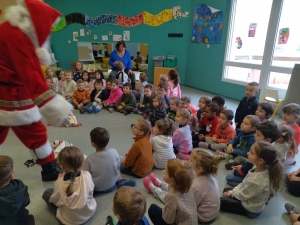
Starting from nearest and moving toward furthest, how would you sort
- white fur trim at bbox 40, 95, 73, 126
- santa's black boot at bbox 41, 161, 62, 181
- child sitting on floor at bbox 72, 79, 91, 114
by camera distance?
white fur trim at bbox 40, 95, 73, 126, santa's black boot at bbox 41, 161, 62, 181, child sitting on floor at bbox 72, 79, 91, 114

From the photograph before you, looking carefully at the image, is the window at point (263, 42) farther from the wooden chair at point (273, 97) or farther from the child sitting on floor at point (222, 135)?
the child sitting on floor at point (222, 135)

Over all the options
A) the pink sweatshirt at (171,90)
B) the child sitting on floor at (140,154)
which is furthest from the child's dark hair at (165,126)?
the pink sweatshirt at (171,90)

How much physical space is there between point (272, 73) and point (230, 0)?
2.14 m

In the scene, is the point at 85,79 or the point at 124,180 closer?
the point at 124,180

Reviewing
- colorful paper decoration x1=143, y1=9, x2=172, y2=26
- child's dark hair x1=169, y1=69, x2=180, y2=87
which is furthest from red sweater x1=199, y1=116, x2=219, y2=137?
colorful paper decoration x1=143, y1=9, x2=172, y2=26

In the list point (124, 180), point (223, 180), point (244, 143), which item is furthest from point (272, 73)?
point (124, 180)

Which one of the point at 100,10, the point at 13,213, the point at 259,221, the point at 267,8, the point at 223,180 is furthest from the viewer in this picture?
the point at 100,10

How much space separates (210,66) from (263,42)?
1.54 meters

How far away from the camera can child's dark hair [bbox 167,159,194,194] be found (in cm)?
139

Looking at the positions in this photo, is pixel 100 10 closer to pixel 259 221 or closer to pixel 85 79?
pixel 85 79

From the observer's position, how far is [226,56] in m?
5.89

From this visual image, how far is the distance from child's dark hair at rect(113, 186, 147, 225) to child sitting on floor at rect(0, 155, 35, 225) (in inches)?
26.2

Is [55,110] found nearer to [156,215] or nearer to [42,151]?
[42,151]

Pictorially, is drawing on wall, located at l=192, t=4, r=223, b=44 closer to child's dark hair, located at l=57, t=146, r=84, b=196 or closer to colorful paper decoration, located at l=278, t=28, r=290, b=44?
colorful paper decoration, located at l=278, t=28, r=290, b=44
